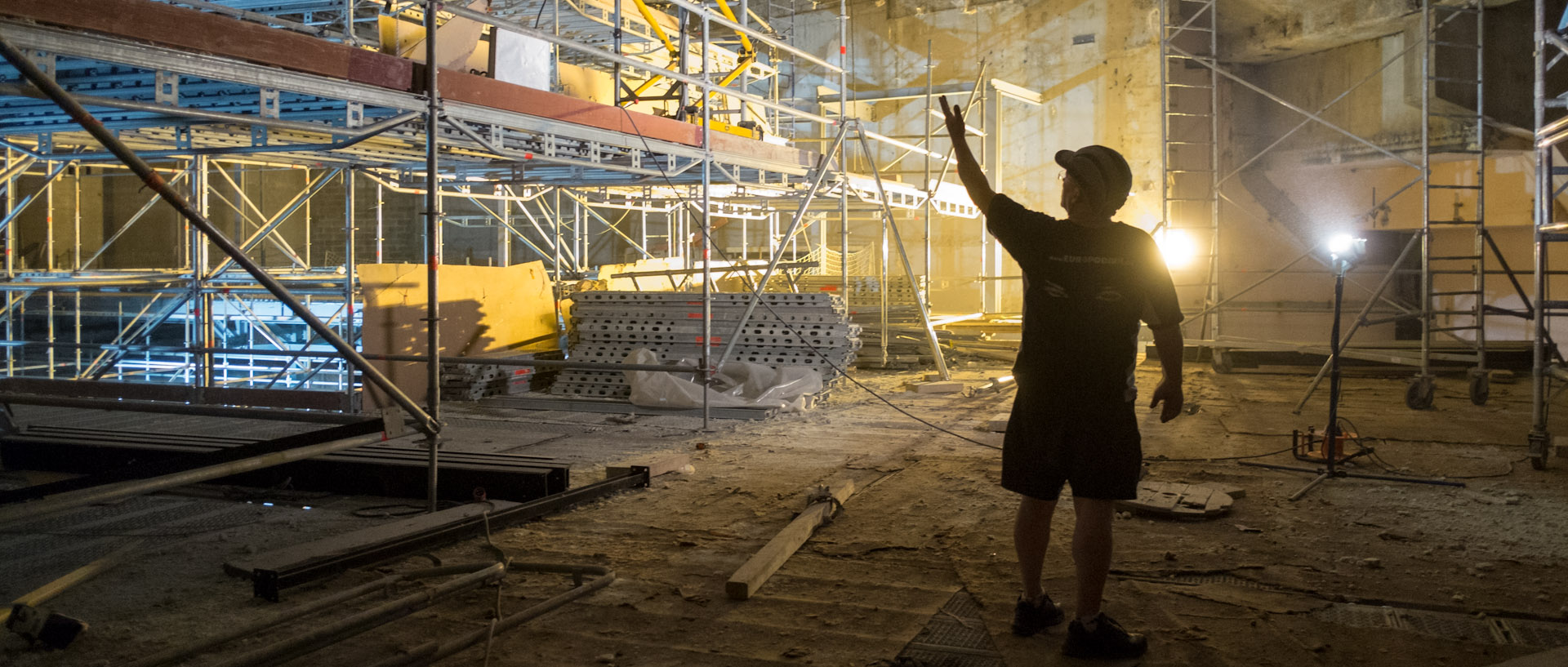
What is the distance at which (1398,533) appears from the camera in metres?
5.16

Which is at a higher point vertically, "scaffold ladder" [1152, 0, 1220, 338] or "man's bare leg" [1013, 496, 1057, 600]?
"scaffold ladder" [1152, 0, 1220, 338]

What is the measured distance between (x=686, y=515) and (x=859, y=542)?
1.08m

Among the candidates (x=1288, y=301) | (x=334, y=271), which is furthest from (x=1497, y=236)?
(x=334, y=271)

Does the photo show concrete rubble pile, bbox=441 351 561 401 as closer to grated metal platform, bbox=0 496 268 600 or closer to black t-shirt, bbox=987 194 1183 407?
grated metal platform, bbox=0 496 268 600

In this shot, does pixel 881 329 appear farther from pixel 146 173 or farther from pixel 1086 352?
pixel 146 173

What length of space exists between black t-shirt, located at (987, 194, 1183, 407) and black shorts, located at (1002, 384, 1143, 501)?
0.14 ft

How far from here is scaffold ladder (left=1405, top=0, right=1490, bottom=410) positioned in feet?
34.2

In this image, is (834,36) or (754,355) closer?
(754,355)

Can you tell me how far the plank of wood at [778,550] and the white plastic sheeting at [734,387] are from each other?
3997 mm

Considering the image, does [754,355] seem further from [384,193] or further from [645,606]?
[384,193]

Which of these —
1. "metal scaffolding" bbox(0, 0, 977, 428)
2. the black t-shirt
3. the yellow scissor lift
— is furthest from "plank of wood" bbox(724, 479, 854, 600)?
the yellow scissor lift

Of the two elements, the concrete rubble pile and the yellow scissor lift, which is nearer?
the yellow scissor lift

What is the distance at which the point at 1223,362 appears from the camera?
562 inches

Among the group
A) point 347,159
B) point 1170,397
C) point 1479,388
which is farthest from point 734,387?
point 1479,388
